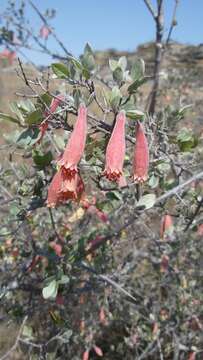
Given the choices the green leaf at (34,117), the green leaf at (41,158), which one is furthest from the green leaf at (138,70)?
the green leaf at (41,158)

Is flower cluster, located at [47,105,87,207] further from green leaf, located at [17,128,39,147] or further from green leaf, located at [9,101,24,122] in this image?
green leaf, located at [9,101,24,122]

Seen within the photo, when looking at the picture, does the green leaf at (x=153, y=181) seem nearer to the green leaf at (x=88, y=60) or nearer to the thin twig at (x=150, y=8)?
the green leaf at (x=88, y=60)

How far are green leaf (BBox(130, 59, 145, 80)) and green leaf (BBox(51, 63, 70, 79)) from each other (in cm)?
16

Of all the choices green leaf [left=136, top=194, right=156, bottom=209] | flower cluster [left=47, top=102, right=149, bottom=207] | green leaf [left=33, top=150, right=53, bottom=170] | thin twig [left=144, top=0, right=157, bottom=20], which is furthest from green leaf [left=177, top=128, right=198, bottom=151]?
thin twig [left=144, top=0, right=157, bottom=20]

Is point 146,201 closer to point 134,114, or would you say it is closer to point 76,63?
point 134,114

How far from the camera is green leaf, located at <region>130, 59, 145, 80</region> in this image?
3.40 feet

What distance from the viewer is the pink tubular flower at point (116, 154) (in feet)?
3.18

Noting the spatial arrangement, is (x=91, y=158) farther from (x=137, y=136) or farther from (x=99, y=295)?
(x=99, y=295)

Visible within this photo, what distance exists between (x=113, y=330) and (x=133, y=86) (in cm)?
275

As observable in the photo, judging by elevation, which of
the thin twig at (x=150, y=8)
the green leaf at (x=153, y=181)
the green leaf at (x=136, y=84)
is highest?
the thin twig at (x=150, y=8)

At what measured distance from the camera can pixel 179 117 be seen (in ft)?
4.85

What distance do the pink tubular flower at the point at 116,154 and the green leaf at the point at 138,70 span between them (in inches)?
4.9

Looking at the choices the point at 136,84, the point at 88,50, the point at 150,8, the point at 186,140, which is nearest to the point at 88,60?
the point at 88,50

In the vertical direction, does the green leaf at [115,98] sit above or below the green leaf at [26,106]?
above
